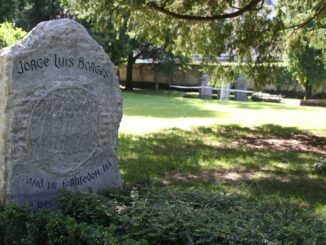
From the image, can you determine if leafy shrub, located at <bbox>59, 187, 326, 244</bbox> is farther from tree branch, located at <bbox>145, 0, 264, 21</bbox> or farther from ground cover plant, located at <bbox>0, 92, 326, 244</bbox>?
tree branch, located at <bbox>145, 0, 264, 21</bbox>

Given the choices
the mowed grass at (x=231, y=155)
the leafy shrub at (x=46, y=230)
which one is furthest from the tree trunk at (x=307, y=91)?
the leafy shrub at (x=46, y=230)

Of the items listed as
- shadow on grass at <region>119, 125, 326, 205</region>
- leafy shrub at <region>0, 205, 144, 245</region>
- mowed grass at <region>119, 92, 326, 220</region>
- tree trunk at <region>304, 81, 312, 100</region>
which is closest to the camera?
leafy shrub at <region>0, 205, 144, 245</region>

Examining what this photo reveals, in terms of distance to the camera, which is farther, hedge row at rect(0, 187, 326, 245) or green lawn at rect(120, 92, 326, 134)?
green lawn at rect(120, 92, 326, 134)

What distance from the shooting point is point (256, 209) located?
4840 millimetres

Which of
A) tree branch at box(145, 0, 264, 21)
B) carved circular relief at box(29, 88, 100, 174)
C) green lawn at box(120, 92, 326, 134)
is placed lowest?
green lawn at box(120, 92, 326, 134)

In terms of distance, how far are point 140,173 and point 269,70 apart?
652 cm

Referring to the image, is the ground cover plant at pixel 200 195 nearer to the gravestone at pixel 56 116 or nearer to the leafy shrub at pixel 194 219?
the leafy shrub at pixel 194 219

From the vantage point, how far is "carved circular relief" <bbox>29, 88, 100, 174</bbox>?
515 cm

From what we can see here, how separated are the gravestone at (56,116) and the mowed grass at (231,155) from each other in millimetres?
871

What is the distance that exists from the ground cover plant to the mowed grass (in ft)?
0.06

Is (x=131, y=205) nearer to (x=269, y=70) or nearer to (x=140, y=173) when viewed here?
(x=140, y=173)

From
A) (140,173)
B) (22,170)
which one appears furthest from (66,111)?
(140,173)

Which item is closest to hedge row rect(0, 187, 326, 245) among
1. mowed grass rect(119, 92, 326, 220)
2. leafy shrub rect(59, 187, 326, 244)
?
leafy shrub rect(59, 187, 326, 244)

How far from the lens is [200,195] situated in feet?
17.1
